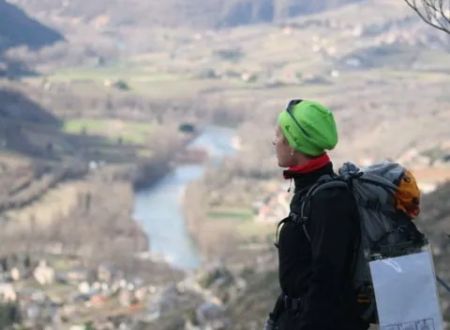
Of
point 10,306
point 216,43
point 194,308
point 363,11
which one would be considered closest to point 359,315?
point 194,308

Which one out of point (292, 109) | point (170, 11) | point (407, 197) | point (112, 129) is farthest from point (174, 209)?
point (170, 11)

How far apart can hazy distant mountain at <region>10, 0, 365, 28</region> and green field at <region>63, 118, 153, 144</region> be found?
160 ft

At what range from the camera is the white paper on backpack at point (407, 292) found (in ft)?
8.87

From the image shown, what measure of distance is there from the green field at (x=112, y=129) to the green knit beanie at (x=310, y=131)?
169ft

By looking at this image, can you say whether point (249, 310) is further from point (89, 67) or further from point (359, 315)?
point (89, 67)

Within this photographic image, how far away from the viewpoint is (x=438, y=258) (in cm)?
1216

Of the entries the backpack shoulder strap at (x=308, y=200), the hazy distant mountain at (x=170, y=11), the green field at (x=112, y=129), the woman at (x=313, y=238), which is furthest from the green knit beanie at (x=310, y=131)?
the hazy distant mountain at (x=170, y=11)

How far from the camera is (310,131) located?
2.85 metres

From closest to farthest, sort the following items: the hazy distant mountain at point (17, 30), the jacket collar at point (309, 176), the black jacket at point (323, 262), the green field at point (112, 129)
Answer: the black jacket at point (323, 262) → the jacket collar at point (309, 176) → the green field at point (112, 129) → the hazy distant mountain at point (17, 30)

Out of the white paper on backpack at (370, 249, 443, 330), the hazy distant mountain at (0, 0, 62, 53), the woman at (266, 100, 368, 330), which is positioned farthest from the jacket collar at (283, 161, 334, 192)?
the hazy distant mountain at (0, 0, 62, 53)

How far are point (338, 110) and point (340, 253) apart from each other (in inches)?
2237

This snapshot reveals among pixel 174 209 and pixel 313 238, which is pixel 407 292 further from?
pixel 174 209

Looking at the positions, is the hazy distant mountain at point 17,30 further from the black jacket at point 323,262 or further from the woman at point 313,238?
the black jacket at point 323,262

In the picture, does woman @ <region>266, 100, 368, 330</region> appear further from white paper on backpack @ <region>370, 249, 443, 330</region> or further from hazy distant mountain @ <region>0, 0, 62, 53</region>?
hazy distant mountain @ <region>0, 0, 62, 53</region>
